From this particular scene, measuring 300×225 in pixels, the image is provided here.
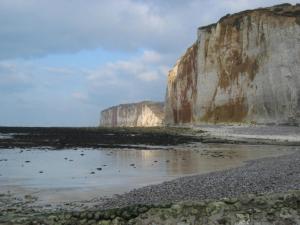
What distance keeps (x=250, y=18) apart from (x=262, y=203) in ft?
196

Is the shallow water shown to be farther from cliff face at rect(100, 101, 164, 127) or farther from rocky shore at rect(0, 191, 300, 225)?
cliff face at rect(100, 101, 164, 127)

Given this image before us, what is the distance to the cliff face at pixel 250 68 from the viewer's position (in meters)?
56.7

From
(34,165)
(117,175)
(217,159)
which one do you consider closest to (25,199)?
(117,175)

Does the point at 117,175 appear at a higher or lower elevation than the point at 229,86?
lower

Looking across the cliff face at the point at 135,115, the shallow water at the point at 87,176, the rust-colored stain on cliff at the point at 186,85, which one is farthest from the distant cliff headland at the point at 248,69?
the cliff face at the point at 135,115

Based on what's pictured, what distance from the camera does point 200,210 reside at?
13.3 feet

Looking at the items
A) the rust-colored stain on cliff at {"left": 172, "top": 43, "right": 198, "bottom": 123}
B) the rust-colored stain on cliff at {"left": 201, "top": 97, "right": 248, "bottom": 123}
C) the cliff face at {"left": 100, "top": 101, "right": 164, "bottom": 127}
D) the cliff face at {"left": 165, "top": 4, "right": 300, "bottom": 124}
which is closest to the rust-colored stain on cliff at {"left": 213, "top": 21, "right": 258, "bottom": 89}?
the cliff face at {"left": 165, "top": 4, "right": 300, "bottom": 124}

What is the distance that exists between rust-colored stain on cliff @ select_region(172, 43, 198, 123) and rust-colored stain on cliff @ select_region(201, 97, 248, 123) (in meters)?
8.58

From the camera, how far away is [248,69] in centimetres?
6091

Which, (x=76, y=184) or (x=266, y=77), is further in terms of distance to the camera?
(x=266, y=77)

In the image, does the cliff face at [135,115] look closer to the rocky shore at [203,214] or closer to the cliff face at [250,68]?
the cliff face at [250,68]

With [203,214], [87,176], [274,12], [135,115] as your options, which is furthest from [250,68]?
[135,115]

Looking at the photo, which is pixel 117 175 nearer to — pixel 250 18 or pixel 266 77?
pixel 266 77

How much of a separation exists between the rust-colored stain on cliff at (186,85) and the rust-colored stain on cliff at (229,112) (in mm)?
8580
